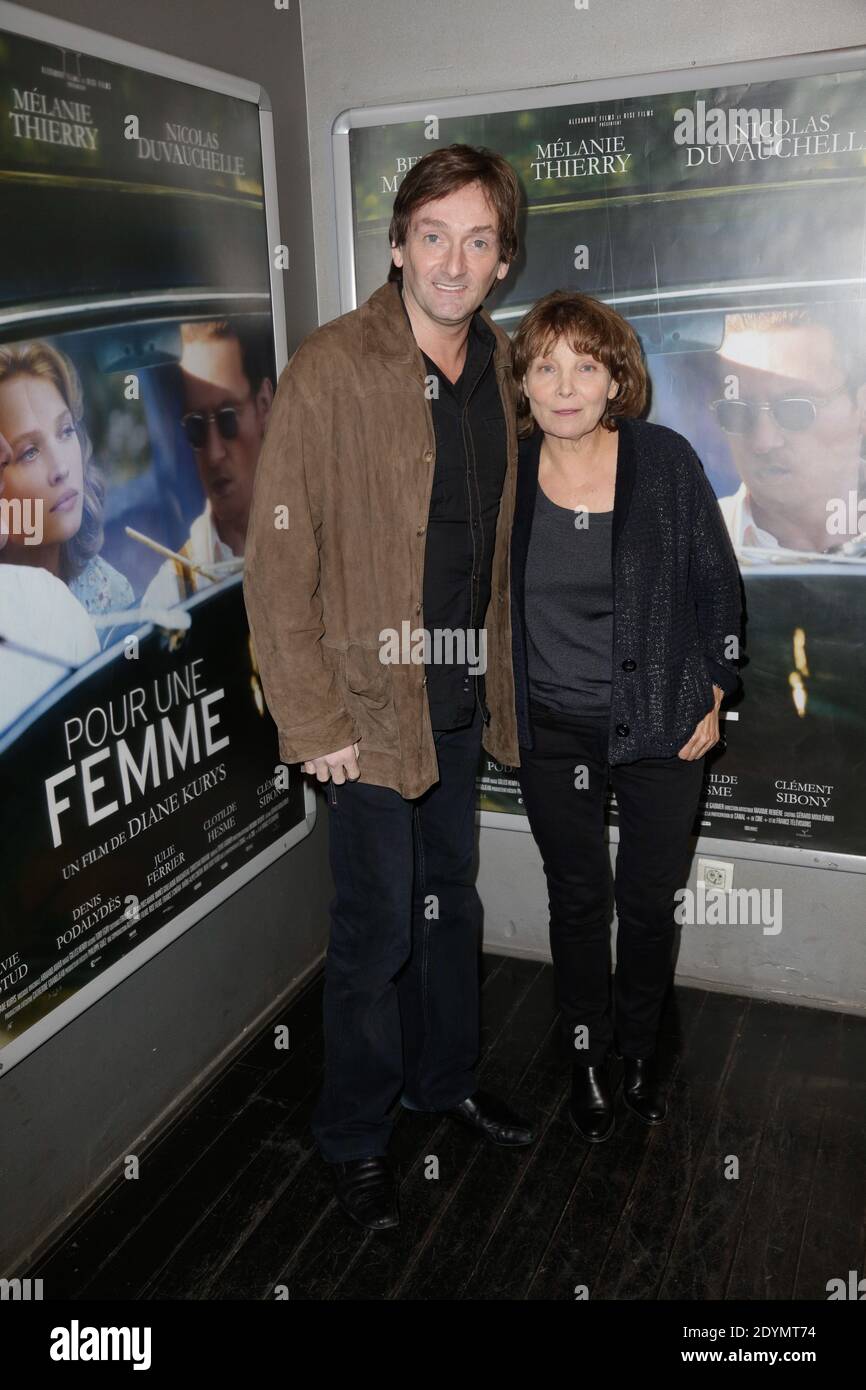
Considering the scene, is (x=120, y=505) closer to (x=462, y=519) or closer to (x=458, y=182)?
(x=462, y=519)

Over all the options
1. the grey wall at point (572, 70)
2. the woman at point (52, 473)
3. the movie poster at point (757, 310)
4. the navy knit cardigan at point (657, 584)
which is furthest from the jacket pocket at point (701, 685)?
the woman at point (52, 473)

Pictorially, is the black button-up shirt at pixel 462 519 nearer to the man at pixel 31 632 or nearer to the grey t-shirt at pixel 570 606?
the grey t-shirt at pixel 570 606

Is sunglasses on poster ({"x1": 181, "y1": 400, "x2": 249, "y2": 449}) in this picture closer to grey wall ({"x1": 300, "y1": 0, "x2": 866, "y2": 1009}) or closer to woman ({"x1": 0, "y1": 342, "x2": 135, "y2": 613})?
woman ({"x1": 0, "y1": 342, "x2": 135, "y2": 613})

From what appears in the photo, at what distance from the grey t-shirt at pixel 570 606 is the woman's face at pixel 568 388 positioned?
0.14 m

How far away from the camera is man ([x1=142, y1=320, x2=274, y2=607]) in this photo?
2.30 meters

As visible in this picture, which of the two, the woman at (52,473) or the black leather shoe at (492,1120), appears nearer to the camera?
the woman at (52,473)

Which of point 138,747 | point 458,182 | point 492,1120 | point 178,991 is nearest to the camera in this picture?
point 458,182

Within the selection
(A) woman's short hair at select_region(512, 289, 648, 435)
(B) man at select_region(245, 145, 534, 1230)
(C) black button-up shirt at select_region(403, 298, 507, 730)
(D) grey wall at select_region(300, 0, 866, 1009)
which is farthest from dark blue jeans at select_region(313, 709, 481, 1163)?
(D) grey wall at select_region(300, 0, 866, 1009)

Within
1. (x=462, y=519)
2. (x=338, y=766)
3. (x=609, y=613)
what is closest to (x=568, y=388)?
(x=462, y=519)

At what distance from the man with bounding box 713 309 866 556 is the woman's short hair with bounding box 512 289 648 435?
0.48 metres

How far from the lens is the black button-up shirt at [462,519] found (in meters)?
1.98

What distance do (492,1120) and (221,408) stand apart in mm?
1541

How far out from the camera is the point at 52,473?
6.36 feet

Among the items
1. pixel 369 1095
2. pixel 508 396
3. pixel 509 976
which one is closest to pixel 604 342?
pixel 508 396
